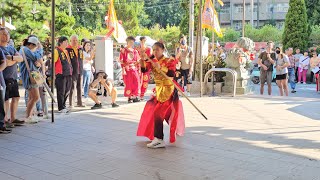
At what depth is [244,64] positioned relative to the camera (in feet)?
43.6

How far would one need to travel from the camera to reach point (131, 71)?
11328mm

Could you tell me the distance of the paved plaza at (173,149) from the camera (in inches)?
200

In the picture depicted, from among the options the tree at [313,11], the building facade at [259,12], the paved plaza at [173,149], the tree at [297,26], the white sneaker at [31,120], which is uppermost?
the building facade at [259,12]

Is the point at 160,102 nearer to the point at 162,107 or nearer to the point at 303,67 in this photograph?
the point at 162,107

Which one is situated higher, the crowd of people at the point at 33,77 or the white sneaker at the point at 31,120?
the crowd of people at the point at 33,77

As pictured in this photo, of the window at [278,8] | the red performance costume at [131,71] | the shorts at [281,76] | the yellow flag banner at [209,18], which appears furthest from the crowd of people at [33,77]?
the window at [278,8]

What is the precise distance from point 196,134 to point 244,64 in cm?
648

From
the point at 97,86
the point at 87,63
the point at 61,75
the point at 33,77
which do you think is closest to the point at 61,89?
the point at 61,75

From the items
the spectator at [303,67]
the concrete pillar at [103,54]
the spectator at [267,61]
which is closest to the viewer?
the spectator at [267,61]

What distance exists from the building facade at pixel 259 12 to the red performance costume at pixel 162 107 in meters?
49.4

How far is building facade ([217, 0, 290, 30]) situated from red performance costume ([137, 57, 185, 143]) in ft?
162

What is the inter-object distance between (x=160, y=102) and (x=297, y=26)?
844 inches

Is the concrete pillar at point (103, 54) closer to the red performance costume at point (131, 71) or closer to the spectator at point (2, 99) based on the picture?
the red performance costume at point (131, 71)

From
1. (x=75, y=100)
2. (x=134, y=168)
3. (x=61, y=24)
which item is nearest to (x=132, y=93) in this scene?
(x=75, y=100)
